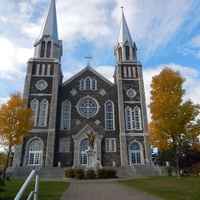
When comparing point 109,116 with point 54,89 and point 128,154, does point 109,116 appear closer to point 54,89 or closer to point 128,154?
point 128,154

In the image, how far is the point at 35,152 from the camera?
95.1 feet

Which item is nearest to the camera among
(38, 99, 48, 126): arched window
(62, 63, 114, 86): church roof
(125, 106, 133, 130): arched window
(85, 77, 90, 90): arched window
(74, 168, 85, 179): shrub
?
(74, 168, 85, 179): shrub

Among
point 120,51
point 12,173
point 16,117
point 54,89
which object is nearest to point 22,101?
point 16,117

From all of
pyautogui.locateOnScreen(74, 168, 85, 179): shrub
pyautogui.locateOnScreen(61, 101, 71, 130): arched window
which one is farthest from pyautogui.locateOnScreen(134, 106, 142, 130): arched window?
pyautogui.locateOnScreen(74, 168, 85, 179): shrub

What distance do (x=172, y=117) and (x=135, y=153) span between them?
14.4 meters

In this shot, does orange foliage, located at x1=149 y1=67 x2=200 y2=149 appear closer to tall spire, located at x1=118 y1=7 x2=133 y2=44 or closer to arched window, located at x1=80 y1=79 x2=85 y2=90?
arched window, located at x1=80 y1=79 x2=85 y2=90

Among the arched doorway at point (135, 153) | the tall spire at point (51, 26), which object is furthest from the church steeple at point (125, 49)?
the arched doorway at point (135, 153)

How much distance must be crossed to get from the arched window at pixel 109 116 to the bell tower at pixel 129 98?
152 centimetres

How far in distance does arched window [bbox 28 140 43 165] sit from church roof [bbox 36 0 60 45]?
18.7 m

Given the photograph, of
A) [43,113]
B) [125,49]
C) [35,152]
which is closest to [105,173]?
[35,152]

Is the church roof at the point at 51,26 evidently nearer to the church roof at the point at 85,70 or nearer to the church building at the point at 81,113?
the church building at the point at 81,113

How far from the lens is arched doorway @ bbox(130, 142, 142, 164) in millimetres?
29812

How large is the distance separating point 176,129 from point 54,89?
21.1 meters

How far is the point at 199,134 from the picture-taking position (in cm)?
1667
